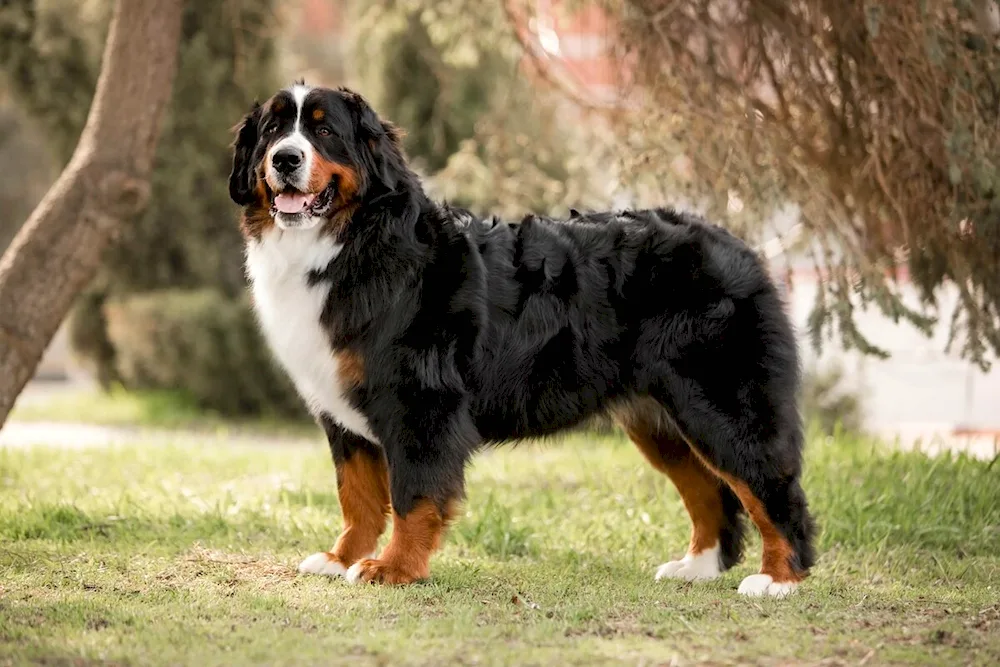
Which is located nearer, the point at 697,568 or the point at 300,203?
the point at 300,203

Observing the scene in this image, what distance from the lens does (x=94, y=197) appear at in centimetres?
604

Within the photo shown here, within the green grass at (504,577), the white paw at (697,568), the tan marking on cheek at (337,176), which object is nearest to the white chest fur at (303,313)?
the tan marking on cheek at (337,176)

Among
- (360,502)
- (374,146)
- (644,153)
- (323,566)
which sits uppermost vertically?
(644,153)

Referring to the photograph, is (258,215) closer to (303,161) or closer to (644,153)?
(303,161)

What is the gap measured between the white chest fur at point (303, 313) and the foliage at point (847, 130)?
2.85 metres

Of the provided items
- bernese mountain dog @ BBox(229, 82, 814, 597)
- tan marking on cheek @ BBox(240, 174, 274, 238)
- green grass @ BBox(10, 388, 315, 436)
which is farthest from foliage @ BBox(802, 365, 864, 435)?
tan marking on cheek @ BBox(240, 174, 274, 238)

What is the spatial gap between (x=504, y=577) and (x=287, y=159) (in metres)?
1.84

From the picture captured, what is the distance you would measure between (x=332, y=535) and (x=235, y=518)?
650 mm

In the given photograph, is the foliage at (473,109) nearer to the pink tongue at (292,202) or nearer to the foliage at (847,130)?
the foliage at (847,130)

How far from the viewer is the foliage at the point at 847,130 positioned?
6.05 m

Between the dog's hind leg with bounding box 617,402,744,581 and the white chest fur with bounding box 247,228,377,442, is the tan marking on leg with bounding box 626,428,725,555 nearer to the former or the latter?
the dog's hind leg with bounding box 617,402,744,581

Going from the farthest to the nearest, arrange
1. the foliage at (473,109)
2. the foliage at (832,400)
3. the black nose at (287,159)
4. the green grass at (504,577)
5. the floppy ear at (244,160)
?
the foliage at (832,400)
the foliage at (473,109)
the floppy ear at (244,160)
the black nose at (287,159)
the green grass at (504,577)

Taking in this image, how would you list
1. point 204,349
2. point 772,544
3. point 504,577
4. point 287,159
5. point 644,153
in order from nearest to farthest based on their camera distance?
point 287,159
point 772,544
point 504,577
point 644,153
point 204,349

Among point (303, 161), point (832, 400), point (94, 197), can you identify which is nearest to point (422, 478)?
point (303, 161)
